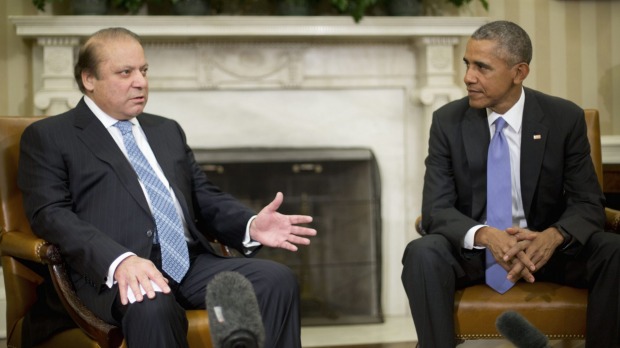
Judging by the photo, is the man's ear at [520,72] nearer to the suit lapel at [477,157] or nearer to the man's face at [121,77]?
the suit lapel at [477,157]

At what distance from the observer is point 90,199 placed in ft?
8.13

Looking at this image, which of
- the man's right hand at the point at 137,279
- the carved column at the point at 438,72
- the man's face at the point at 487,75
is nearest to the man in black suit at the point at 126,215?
the man's right hand at the point at 137,279

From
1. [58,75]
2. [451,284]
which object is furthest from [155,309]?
[58,75]

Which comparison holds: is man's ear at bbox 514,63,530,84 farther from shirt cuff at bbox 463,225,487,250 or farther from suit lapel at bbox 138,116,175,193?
suit lapel at bbox 138,116,175,193

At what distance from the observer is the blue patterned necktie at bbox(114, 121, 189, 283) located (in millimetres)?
2498

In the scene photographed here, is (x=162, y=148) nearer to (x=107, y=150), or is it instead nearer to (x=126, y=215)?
(x=107, y=150)

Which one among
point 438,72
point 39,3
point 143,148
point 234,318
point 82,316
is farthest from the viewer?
point 438,72

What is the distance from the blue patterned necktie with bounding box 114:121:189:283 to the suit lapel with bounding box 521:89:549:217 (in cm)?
114

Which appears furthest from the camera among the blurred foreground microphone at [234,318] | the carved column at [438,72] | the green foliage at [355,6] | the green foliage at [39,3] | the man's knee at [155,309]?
the carved column at [438,72]

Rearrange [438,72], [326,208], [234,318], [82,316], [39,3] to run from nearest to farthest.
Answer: [234,318] < [82,316] < [39,3] < [438,72] < [326,208]

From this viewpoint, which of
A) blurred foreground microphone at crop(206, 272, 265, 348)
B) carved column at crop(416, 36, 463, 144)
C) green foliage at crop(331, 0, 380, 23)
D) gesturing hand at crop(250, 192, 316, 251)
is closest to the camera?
blurred foreground microphone at crop(206, 272, 265, 348)

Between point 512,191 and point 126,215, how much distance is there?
1.27m

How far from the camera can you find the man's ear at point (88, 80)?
2611 millimetres

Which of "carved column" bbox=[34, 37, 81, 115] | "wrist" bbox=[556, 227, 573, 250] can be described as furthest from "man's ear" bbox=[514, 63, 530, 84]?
"carved column" bbox=[34, 37, 81, 115]
